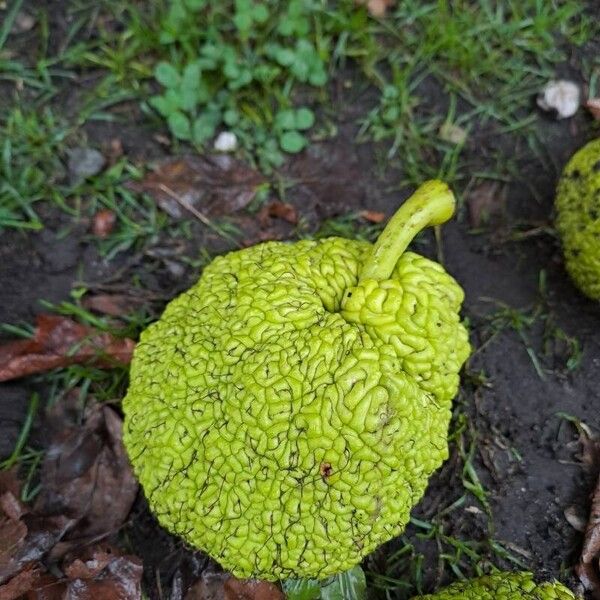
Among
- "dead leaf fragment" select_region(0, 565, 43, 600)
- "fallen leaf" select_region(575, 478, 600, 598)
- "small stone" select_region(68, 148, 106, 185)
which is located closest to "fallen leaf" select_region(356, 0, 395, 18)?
"small stone" select_region(68, 148, 106, 185)

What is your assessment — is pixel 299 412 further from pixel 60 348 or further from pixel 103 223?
pixel 103 223

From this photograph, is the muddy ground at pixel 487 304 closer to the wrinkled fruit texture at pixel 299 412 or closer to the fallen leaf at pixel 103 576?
the fallen leaf at pixel 103 576

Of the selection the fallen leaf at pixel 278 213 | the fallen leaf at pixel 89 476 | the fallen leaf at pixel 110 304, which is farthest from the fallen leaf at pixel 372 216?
the fallen leaf at pixel 89 476

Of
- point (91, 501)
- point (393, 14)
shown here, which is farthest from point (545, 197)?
point (91, 501)

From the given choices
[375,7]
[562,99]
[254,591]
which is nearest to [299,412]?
Answer: [254,591]

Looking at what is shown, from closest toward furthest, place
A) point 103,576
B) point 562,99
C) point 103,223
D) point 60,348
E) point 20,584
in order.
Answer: point 20,584 → point 103,576 → point 60,348 → point 103,223 → point 562,99

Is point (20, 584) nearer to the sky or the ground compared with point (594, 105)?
nearer to the ground

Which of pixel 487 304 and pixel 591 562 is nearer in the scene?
pixel 591 562

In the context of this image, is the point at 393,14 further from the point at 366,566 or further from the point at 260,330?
the point at 366,566
